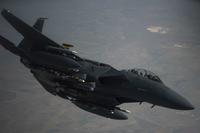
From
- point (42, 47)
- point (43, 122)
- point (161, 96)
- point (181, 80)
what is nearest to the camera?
point (161, 96)

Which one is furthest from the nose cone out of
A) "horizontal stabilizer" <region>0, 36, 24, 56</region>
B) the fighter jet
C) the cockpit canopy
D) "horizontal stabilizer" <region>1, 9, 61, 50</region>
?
"horizontal stabilizer" <region>0, 36, 24, 56</region>

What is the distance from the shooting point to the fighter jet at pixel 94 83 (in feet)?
85.6

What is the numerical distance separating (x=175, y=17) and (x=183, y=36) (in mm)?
10750

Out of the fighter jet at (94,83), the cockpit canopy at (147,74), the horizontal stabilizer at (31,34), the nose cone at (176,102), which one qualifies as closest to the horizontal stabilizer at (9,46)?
the fighter jet at (94,83)

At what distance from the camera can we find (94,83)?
2633 centimetres

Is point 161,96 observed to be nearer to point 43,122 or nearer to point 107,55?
point 43,122

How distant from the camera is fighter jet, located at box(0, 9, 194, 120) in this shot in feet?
85.6

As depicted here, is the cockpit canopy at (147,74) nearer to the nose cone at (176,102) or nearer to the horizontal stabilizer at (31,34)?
the nose cone at (176,102)

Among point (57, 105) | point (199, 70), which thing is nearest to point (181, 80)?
point (199, 70)

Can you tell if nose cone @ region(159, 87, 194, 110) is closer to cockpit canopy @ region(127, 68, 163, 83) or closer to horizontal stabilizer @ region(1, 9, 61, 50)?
cockpit canopy @ region(127, 68, 163, 83)

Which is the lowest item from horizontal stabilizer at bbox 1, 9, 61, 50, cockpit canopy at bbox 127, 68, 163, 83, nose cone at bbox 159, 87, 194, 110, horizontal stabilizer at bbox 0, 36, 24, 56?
nose cone at bbox 159, 87, 194, 110

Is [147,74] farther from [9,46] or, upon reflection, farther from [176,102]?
[9,46]

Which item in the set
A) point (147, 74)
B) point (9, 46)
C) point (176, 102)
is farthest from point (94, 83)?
point (9, 46)

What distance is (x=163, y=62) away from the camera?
7195 inches
